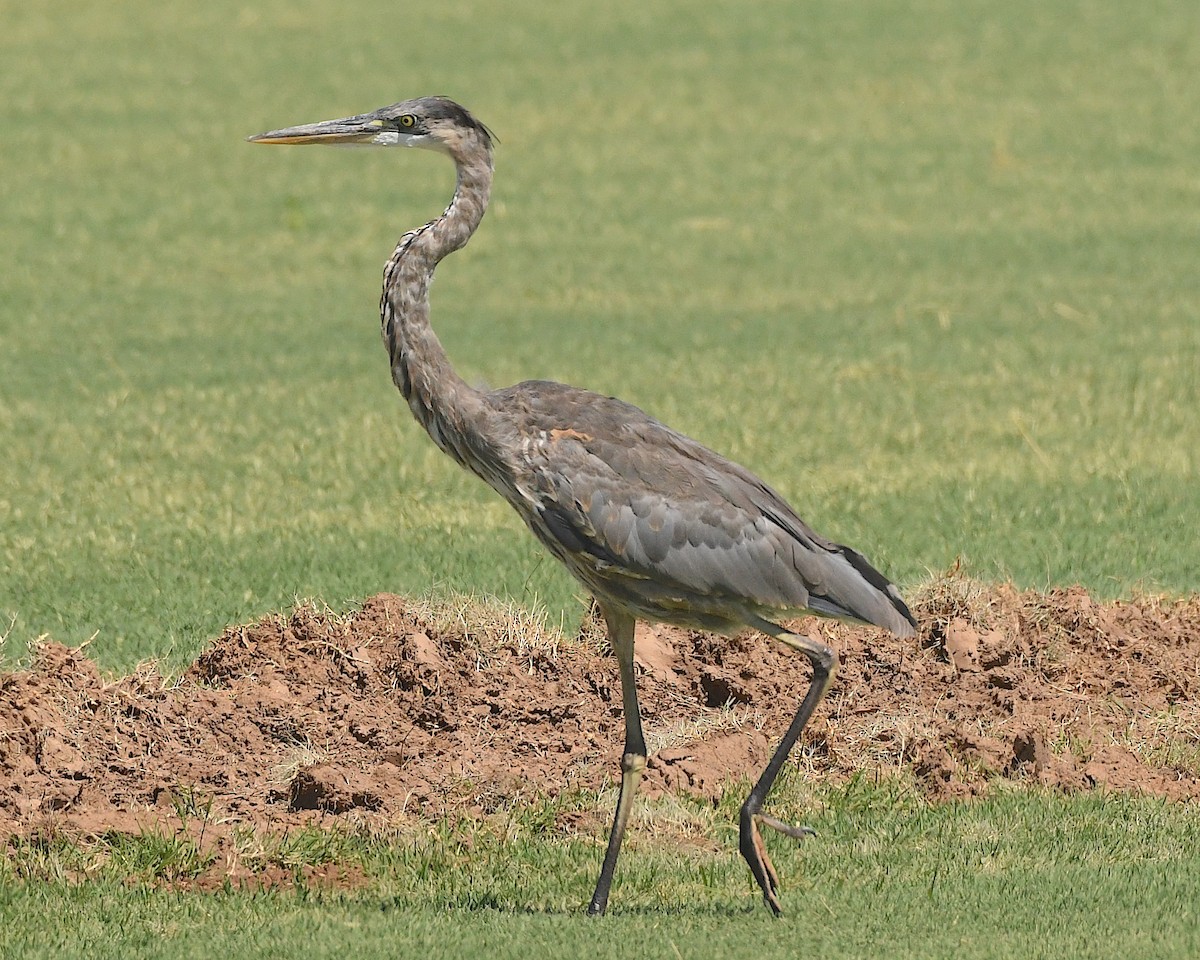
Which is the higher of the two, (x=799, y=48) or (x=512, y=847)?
(x=799, y=48)

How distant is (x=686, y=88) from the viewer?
30.3 m

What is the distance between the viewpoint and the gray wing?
7.94 meters

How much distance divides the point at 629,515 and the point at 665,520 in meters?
0.14

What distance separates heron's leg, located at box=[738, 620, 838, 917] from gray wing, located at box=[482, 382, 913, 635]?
21cm

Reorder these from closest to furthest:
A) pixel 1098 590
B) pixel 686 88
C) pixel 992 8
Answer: pixel 1098 590 → pixel 686 88 → pixel 992 8

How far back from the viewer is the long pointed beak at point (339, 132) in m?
8.51

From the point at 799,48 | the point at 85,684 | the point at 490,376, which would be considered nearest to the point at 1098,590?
the point at 85,684

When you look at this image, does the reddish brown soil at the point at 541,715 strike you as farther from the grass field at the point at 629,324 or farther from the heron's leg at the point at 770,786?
the heron's leg at the point at 770,786

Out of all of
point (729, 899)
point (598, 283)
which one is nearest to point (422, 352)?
point (729, 899)

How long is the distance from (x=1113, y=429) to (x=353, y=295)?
27.7ft

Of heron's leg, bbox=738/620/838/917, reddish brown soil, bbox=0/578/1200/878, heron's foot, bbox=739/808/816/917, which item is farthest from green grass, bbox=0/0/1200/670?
heron's foot, bbox=739/808/816/917

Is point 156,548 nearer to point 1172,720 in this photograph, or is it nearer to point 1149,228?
point 1172,720

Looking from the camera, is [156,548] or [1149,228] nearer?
[156,548]

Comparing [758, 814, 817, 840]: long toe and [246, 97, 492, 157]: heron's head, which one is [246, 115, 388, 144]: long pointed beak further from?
[758, 814, 817, 840]: long toe
